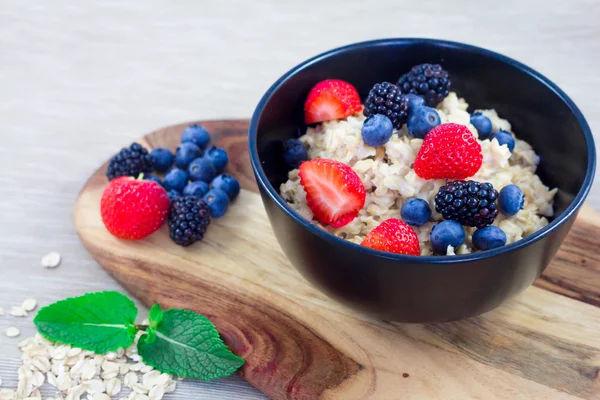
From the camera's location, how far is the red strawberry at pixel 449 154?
5.57 ft

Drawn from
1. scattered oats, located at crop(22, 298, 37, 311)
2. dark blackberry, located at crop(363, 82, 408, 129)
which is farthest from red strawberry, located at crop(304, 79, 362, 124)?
scattered oats, located at crop(22, 298, 37, 311)

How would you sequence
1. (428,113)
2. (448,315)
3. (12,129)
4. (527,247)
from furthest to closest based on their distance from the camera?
(12,129) → (428,113) → (448,315) → (527,247)

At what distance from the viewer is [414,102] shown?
1.88 metres

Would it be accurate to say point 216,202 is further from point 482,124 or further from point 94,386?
point 482,124

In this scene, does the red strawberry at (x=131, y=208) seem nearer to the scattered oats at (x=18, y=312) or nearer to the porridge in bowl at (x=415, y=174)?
the scattered oats at (x=18, y=312)

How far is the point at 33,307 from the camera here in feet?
7.01

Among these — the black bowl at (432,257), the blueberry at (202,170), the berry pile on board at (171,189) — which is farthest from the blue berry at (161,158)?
the black bowl at (432,257)

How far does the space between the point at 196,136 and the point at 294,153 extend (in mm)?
573

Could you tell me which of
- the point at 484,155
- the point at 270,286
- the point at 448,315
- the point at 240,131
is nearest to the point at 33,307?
the point at 270,286

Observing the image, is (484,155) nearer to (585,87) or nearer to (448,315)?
(448,315)

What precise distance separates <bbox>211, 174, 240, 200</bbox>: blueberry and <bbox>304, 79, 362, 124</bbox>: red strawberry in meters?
0.39

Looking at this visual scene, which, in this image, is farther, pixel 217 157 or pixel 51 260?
pixel 217 157

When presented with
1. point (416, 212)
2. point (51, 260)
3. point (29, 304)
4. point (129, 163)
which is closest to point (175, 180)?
point (129, 163)

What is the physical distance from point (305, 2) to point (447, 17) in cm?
71
